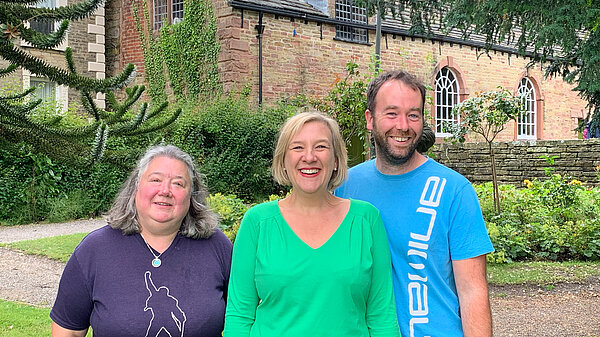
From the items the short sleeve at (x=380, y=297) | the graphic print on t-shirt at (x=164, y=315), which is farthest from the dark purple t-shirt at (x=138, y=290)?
the short sleeve at (x=380, y=297)

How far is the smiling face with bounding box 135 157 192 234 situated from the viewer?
9.88 ft

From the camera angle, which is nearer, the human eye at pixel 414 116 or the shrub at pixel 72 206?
the human eye at pixel 414 116

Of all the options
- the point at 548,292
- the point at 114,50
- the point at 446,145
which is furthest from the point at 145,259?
the point at 114,50

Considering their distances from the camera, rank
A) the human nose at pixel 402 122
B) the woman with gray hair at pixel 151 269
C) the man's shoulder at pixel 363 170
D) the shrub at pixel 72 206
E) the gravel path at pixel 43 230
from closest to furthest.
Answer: the human nose at pixel 402 122 < the man's shoulder at pixel 363 170 < the woman with gray hair at pixel 151 269 < the gravel path at pixel 43 230 < the shrub at pixel 72 206

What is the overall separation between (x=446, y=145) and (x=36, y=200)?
11.4 m

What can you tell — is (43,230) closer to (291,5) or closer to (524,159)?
(291,5)

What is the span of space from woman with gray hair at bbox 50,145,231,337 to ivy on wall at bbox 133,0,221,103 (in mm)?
14924

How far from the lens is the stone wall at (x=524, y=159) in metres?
16.8

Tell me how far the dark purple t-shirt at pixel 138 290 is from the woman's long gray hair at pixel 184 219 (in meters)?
0.06

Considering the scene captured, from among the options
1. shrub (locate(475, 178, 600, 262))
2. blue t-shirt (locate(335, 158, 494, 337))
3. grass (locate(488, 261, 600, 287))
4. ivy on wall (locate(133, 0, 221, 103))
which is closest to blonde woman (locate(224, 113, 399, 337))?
blue t-shirt (locate(335, 158, 494, 337))

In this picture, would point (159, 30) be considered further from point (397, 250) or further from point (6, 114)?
point (397, 250)

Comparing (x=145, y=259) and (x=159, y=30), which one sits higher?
(x=159, y=30)

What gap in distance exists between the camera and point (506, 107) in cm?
1256

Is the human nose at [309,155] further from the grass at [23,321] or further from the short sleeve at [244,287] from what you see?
the grass at [23,321]
